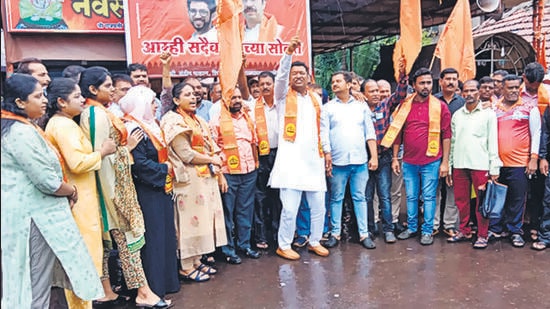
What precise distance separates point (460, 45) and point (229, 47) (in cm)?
318

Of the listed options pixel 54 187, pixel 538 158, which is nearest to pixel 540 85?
pixel 538 158

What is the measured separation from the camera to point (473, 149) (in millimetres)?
4562

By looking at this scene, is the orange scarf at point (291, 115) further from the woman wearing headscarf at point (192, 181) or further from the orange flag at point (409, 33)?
the orange flag at point (409, 33)

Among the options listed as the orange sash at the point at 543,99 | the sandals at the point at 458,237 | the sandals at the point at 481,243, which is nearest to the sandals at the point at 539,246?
the sandals at the point at 481,243

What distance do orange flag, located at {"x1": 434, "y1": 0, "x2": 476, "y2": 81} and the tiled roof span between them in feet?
16.2

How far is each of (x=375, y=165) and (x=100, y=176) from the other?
270 cm

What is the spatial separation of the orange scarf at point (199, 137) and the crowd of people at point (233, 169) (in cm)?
2

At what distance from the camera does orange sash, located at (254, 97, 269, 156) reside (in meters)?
4.48

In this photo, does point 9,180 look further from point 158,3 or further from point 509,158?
point 158,3

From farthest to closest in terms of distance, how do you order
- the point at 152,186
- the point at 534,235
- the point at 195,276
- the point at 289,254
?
1. the point at 534,235
2. the point at 289,254
3. the point at 195,276
4. the point at 152,186

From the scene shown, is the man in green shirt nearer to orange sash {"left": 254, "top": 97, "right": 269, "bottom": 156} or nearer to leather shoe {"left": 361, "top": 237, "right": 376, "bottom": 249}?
leather shoe {"left": 361, "top": 237, "right": 376, "bottom": 249}

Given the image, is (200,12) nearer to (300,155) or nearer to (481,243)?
(300,155)

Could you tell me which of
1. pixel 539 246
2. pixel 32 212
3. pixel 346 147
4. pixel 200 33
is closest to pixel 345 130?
pixel 346 147

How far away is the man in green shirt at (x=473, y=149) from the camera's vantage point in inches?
179
